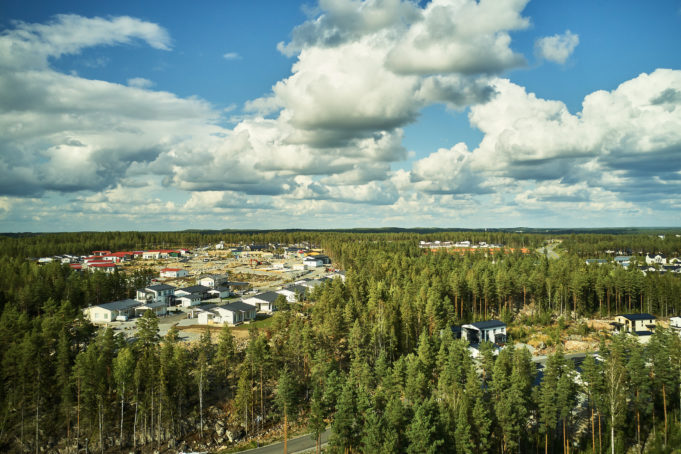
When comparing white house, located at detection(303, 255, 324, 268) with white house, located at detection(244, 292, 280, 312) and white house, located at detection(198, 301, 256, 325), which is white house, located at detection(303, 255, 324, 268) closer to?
white house, located at detection(244, 292, 280, 312)

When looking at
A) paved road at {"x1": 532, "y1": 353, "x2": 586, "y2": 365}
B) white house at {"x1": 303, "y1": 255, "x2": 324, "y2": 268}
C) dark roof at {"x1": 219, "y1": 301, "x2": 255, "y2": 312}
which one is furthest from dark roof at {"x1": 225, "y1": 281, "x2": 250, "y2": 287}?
paved road at {"x1": 532, "y1": 353, "x2": 586, "y2": 365}

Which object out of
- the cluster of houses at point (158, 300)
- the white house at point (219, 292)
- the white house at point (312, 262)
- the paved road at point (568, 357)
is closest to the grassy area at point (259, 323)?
the white house at point (219, 292)

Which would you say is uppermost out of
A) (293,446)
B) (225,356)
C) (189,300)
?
(225,356)

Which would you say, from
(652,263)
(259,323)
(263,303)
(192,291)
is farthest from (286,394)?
(652,263)

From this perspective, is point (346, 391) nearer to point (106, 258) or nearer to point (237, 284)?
point (237, 284)

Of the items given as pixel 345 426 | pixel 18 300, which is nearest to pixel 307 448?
pixel 345 426

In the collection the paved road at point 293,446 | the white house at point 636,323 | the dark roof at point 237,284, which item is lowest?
the paved road at point 293,446

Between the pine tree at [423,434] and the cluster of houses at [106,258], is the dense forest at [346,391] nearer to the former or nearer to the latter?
the pine tree at [423,434]

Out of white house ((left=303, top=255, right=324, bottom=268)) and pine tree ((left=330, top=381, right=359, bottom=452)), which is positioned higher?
white house ((left=303, top=255, right=324, bottom=268))

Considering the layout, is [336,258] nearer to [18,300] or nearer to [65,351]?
[18,300]
